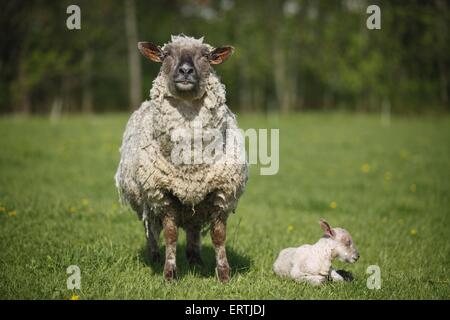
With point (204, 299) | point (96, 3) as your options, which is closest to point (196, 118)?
point (204, 299)

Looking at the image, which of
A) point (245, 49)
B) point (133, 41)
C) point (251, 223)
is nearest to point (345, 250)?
point (251, 223)

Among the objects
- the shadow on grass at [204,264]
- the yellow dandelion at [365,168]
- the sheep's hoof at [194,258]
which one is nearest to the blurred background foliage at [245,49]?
the yellow dandelion at [365,168]

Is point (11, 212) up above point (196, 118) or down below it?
below

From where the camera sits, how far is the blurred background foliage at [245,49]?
28.9m

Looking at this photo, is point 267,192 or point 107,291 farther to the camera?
point 267,192

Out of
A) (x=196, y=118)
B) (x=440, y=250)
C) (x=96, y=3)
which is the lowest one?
(x=440, y=250)

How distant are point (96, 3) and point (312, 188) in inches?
970

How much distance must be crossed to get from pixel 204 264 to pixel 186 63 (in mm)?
2275

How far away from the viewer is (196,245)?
5.71 m

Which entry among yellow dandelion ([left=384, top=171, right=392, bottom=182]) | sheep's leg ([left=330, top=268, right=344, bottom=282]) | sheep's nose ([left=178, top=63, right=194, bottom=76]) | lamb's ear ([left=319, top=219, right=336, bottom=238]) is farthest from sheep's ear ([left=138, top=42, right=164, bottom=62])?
yellow dandelion ([left=384, top=171, right=392, bottom=182])

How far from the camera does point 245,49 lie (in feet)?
134

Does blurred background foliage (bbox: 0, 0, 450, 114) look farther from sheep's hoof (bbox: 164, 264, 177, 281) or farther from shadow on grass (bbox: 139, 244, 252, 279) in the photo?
sheep's hoof (bbox: 164, 264, 177, 281)

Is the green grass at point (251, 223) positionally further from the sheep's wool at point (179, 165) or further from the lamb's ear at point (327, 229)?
the sheep's wool at point (179, 165)

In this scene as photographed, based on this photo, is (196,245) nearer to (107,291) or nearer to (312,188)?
(107,291)
